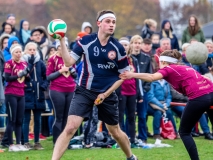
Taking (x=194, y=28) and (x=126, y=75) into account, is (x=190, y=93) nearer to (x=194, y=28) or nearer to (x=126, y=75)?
(x=126, y=75)

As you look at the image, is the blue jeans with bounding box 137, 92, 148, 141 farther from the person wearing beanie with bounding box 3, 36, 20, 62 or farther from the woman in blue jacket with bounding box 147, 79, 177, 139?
the person wearing beanie with bounding box 3, 36, 20, 62

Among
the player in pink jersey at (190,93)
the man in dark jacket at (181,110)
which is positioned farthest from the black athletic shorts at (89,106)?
the man in dark jacket at (181,110)

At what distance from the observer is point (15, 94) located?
12898 millimetres

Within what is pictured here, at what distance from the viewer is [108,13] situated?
10.3 m

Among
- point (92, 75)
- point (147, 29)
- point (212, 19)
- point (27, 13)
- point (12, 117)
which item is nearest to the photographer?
point (92, 75)

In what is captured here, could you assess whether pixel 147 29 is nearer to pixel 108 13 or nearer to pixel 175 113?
pixel 175 113

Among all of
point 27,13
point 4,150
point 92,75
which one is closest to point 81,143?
point 4,150

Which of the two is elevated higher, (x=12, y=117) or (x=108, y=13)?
(x=108, y=13)

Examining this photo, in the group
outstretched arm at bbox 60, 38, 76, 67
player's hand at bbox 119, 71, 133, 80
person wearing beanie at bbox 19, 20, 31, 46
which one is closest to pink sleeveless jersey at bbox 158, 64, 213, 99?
player's hand at bbox 119, 71, 133, 80

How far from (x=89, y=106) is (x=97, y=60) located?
784 millimetres

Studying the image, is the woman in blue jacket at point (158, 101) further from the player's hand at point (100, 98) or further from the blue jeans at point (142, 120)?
the player's hand at point (100, 98)

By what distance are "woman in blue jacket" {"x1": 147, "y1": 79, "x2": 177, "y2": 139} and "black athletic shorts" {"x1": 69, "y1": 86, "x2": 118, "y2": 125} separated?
4.82 metres

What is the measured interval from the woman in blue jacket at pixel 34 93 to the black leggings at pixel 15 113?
436 millimetres

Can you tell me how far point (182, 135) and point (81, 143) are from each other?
13.8 ft
